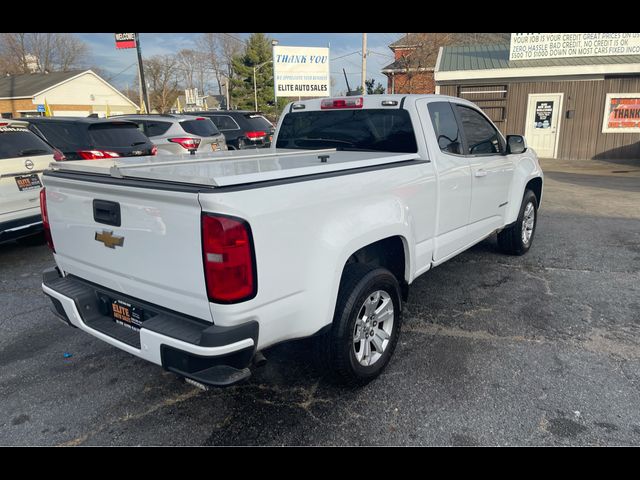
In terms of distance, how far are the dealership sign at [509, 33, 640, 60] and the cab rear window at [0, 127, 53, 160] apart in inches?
623

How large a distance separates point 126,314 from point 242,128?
11.8m

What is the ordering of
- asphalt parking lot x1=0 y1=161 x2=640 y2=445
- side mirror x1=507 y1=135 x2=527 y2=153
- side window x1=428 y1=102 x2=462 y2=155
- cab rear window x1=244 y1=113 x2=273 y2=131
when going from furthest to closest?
cab rear window x1=244 y1=113 x2=273 y2=131
side mirror x1=507 y1=135 x2=527 y2=153
side window x1=428 y1=102 x2=462 y2=155
asphalt parking lot x1=0 y1=161 x2=640 y2=445

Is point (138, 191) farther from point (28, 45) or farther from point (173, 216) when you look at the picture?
point (28, 45)

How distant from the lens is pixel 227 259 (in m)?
2.11

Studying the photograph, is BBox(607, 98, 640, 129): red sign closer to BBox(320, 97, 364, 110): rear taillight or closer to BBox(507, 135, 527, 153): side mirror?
BBox(507, 135, 527, 153): side mirror

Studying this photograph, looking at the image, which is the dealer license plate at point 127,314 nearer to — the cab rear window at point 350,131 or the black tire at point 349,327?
the black tire at point 349,327

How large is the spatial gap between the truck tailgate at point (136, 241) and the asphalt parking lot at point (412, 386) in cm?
82

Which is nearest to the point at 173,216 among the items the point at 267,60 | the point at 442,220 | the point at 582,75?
the point at 442,220

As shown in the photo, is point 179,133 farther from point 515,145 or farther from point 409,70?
point 409,70

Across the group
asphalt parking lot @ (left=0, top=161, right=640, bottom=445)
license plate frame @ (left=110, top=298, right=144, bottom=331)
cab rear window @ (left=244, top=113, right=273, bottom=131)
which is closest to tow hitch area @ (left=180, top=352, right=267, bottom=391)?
license plate frame @ (left=110, top=298, right=144, bottom=331)

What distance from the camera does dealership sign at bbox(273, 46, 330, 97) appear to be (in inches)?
944

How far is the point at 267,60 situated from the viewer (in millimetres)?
52719

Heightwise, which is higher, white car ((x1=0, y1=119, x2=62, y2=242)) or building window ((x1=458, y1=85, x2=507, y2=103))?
building window ((x1=458, y1=85, x2=507, y2=103))

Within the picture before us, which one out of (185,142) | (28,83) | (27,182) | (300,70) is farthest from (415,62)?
(28,83)
